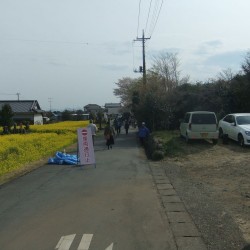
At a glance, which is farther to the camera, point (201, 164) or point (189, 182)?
point (201, 164)

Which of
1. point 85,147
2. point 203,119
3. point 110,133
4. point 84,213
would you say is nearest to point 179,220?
point 84,213

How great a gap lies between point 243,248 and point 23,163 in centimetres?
1314

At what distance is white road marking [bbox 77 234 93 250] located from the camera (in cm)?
596

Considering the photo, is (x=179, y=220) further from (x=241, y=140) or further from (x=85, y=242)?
(x=241, y=140)

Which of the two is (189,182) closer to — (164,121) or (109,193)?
(109,193)

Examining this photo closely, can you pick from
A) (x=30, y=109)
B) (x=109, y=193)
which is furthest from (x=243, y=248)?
(x=30, y=109)

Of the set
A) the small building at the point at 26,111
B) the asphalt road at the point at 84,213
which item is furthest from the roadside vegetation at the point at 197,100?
the small building at the point at 26,111

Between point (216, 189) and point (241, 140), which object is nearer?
point (216, 189)

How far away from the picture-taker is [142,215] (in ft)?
25.5

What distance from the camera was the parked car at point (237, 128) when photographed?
1920cm

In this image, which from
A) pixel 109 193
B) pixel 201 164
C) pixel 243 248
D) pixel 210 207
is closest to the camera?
pixel 243 248

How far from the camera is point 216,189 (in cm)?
1051

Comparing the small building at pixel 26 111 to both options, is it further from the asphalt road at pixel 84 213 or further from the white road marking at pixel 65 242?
the white road marking at pixel 65 242

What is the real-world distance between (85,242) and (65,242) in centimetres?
29
